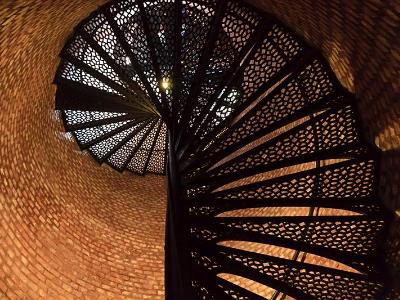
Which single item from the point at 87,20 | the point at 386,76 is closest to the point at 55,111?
the point at 87,20

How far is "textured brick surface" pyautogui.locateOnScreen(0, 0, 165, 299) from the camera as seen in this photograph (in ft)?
9.53

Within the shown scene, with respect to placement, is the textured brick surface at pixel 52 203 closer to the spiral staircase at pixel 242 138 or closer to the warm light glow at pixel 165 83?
the spiral staircase at pixel 242 138

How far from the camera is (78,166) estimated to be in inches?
185

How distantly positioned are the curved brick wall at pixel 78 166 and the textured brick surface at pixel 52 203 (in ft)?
0.04

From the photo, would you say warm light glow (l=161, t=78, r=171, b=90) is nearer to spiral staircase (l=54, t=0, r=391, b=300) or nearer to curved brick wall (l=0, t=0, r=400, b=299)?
spiral staircase (l=54, t=0, r=391, b=300)

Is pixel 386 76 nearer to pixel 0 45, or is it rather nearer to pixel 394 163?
pixel 394 163

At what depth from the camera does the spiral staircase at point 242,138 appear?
8.54 ft

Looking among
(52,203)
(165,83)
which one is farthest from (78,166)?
(165,83)

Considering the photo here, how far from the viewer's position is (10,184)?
322cm

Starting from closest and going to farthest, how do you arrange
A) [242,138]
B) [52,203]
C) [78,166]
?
1. [242,138]
2. [52,203]
3. [78,166]

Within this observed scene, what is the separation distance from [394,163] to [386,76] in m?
0.61

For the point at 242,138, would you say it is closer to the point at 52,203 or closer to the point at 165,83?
the point at 165,83

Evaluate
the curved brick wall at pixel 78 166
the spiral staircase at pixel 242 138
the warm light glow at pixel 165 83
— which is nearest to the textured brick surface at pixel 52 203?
the curved brick wall at pixel 78 166

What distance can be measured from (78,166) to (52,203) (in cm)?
94
